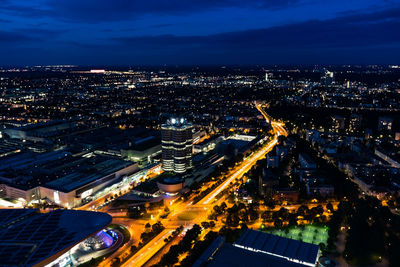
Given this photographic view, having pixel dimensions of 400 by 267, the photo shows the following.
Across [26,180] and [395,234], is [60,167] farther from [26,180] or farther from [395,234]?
[395,234]

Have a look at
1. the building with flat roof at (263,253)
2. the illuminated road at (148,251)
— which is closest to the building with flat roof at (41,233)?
the illuminated road at (148,251)

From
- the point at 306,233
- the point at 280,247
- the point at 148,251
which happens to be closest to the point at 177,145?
the point at 148,251

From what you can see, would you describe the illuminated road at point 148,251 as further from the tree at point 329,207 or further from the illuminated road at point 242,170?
the tree at point 329,207

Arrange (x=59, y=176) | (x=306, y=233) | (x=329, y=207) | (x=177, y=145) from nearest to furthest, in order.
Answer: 1. (x=306, y=233)
2. (x=329, y=207)
3. (x=59, y=176)
4. (x=177, y=145)

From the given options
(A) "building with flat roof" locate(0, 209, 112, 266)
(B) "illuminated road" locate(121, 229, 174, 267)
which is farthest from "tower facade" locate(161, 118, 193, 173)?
(A) "building with flat roof" locate(0, 209, 112, 266)

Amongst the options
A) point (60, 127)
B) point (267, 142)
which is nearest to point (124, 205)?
point (267, 142)

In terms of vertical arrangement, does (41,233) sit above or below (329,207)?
above

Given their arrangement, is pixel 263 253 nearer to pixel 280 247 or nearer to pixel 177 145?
pixel 280 247
